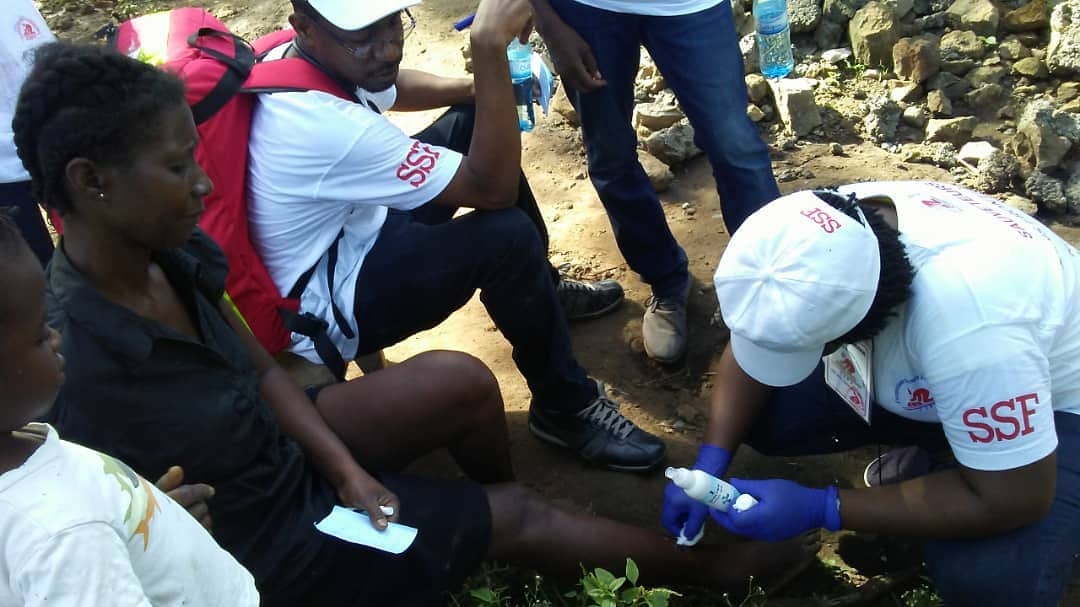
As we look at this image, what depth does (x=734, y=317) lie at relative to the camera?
1.75 metres

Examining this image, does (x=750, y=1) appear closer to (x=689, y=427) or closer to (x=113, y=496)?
(x=689, y=427)

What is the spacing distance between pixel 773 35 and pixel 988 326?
179 cm

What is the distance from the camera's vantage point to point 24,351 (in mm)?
1201

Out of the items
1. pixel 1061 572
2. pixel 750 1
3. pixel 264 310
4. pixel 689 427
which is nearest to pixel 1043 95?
pixel 750 1

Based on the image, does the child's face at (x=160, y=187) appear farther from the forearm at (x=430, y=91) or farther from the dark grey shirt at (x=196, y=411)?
the forearm at (x=430, y=91)

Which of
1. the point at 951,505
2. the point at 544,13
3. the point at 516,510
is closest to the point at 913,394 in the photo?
the point at 951,505

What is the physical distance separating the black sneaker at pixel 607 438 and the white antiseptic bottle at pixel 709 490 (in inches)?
21.9

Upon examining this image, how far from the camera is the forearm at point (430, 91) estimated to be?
2.83 m

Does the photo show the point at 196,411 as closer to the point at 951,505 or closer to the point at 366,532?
the point at 366,532

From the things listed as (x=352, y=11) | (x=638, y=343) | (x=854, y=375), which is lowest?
(x=638, y=343)

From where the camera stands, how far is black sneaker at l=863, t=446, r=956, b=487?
2.27 metres

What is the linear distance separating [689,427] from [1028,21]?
2561 millimetres

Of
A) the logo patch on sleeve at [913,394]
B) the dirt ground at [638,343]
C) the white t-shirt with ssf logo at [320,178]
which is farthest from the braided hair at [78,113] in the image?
the logo patch on sleeve at [913,394]

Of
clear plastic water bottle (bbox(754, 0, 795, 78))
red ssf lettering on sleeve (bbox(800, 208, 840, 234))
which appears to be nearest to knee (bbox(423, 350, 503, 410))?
red ssf lettering on sleeve (bbox(800, 208, 840, 234))
